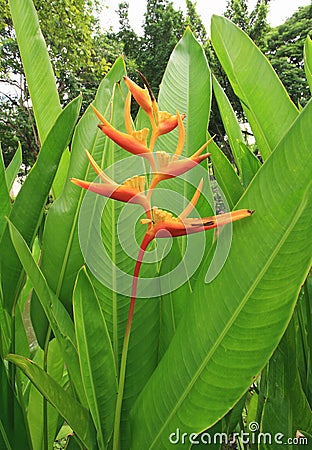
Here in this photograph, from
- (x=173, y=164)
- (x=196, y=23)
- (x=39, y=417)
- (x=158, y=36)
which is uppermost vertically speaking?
(x=196, y=23)

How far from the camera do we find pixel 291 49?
11109 millimetres

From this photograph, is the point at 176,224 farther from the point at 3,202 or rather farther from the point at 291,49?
the point at 291,49

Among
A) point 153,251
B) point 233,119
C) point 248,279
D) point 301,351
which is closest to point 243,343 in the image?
point 248,279

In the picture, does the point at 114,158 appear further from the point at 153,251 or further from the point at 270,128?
the point at 270,128

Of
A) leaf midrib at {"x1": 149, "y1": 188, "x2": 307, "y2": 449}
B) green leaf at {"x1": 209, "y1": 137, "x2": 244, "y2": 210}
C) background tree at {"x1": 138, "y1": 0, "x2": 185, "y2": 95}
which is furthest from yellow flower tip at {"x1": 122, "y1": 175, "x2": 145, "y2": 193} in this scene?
background tree at {"x1": 138, "y1": 0, "x2": 185, "y2": 95}

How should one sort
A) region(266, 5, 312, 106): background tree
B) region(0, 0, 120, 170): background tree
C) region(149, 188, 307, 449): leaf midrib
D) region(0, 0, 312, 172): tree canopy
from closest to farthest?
1. region(149, 188, 307, 449): leaf midrib
2. region(0, 0, 120, 170): background tree
3. region(0, 0, 312, 172): tree canopy
4. region(266, 5, 312, 106): background tree

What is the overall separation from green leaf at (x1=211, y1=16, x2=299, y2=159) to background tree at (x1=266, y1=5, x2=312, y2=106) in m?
10.8

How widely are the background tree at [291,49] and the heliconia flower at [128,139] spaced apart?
36.5 ft

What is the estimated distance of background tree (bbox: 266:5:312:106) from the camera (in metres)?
10.7

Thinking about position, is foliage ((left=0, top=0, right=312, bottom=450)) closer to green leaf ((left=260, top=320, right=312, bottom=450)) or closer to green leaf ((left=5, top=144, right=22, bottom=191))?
green leaf ((left=260, top=320, right=312, bottom=450))

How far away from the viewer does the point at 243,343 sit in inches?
11.6

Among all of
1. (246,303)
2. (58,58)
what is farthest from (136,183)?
(58,58)

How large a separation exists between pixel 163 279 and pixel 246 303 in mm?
138

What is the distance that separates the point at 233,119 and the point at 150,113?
11.3 inches
